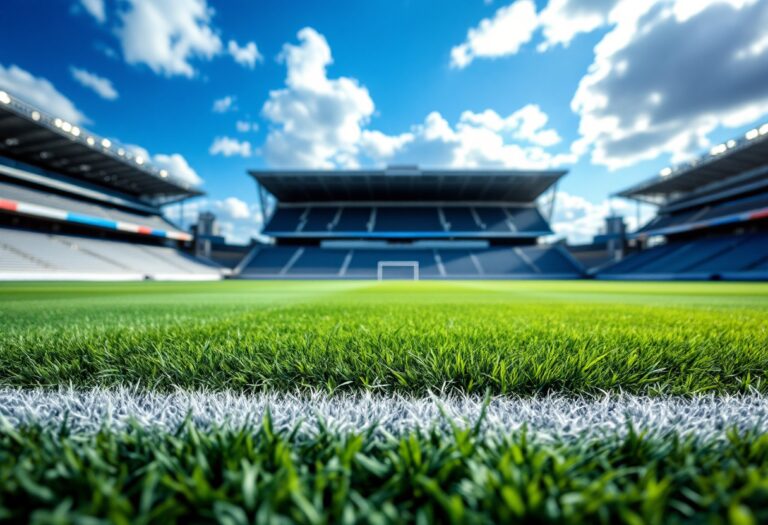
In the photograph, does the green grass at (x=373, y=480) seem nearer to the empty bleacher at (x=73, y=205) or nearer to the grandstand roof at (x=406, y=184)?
the empty bleacher at (x=73, y=205)

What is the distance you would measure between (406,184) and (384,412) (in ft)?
111

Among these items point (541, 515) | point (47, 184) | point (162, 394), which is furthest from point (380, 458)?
point (47, 184)

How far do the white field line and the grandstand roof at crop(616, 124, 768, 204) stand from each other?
106 ft

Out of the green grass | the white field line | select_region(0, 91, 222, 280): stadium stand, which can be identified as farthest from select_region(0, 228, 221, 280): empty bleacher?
the green grass

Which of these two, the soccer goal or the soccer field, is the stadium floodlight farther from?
the soccer field

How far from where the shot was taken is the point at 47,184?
24203 mm

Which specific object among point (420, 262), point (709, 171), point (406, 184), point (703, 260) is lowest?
point (420, 262)

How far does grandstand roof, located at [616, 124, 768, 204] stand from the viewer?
915 inches

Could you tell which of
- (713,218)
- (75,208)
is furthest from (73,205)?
(713,218)

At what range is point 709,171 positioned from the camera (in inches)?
1105

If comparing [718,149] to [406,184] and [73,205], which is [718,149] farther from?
[73,205]

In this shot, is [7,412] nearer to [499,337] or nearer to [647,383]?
[499,337]

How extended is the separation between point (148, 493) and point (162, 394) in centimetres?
78

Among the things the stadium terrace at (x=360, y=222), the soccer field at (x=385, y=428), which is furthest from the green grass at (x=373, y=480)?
the stadium terrace at (x=360, y=222)
